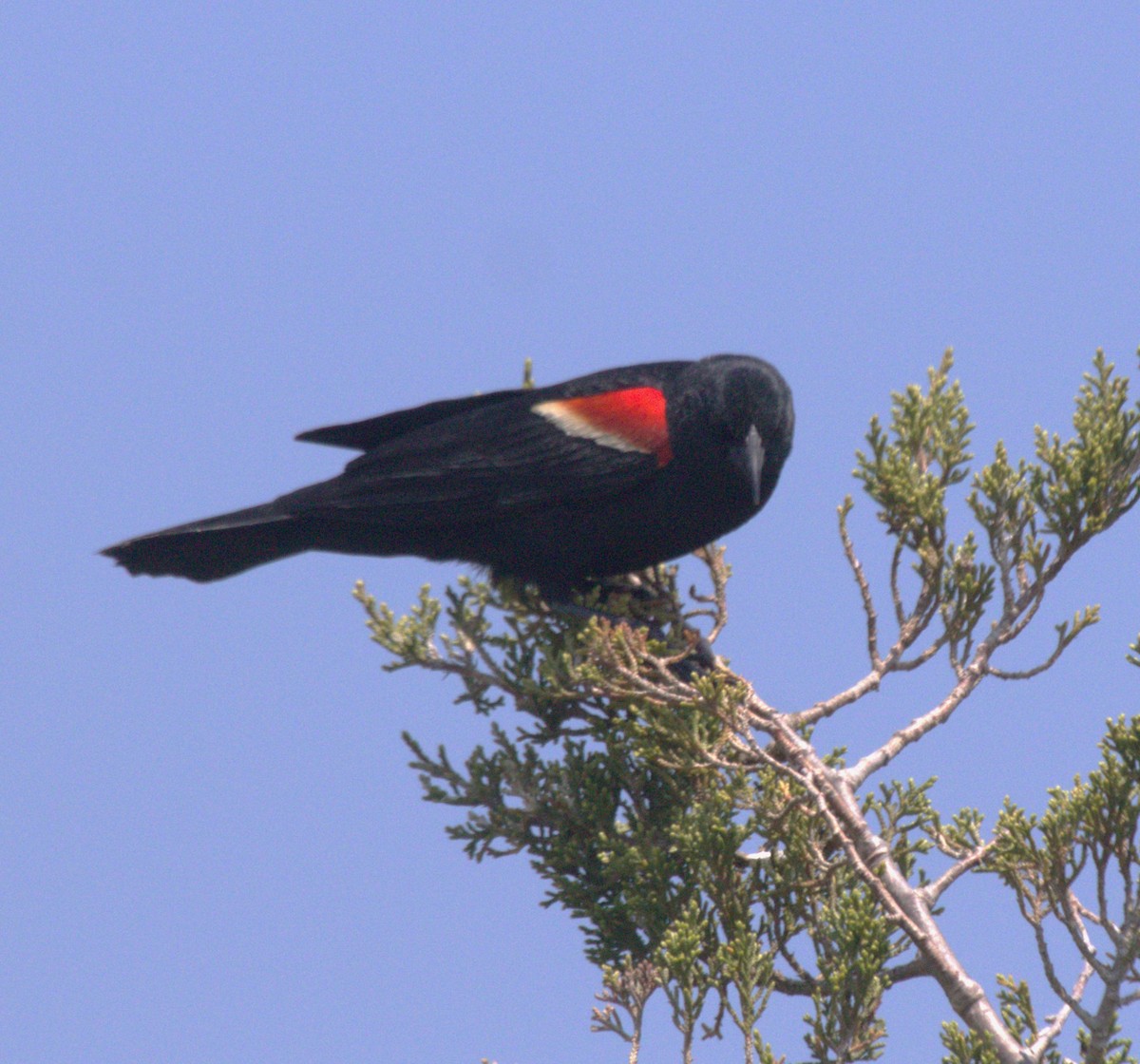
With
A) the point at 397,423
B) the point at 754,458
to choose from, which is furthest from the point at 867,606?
the point at 397,423

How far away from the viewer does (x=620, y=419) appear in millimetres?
4977

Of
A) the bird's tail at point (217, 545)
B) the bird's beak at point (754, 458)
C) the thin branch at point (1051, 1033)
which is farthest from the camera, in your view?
the bird's tail at point (217, 545)

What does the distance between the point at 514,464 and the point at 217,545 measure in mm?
1269

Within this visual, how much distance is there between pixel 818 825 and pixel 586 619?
117cm

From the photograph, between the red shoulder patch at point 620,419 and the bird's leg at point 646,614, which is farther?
the red shoulder patch at point 620,419

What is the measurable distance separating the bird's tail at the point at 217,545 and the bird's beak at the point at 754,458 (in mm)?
1804

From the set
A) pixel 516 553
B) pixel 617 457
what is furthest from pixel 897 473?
pixel 516 553

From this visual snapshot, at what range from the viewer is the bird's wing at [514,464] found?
492cm

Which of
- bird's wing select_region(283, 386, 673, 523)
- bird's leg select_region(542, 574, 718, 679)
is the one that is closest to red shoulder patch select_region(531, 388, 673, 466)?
bird's wing select_region(283, 386, 673, 523)

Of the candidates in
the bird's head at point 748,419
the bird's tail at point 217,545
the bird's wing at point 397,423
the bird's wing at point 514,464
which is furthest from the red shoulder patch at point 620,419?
the bird's tail at point 217,545

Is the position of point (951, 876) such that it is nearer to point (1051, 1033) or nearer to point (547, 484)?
point (1051, 1033)

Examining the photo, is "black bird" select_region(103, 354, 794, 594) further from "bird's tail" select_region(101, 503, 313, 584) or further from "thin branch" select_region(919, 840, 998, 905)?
"thin branch" select_region(919, 840, 998, 905)

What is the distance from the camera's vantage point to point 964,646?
439 centimetres

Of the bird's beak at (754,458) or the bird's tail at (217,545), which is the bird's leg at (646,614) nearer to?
the bird's beak at (754,458)
